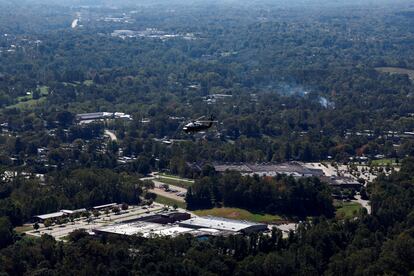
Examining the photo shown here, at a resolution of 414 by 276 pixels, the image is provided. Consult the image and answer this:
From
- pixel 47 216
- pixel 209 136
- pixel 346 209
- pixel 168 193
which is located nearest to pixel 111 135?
pixel 209 136

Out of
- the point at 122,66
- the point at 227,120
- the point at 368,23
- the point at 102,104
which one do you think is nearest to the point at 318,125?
the point at 227,120

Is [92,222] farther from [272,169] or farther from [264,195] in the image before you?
[272,169]

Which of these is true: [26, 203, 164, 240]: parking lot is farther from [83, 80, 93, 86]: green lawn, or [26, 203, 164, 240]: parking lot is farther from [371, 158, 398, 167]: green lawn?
[83, 80, 93, 86]: green lawn

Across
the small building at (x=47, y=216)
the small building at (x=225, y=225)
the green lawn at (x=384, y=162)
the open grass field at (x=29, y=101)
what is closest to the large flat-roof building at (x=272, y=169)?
the green lawn at (x=384, y=162)

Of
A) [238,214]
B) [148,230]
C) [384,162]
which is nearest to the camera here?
[148,230]

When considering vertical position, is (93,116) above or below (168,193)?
below

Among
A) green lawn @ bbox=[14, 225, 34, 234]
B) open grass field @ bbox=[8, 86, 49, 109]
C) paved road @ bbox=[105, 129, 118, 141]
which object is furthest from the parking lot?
open grass field @ bbox=[8, 86, 49, 109]

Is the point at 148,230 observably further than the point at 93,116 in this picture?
No
